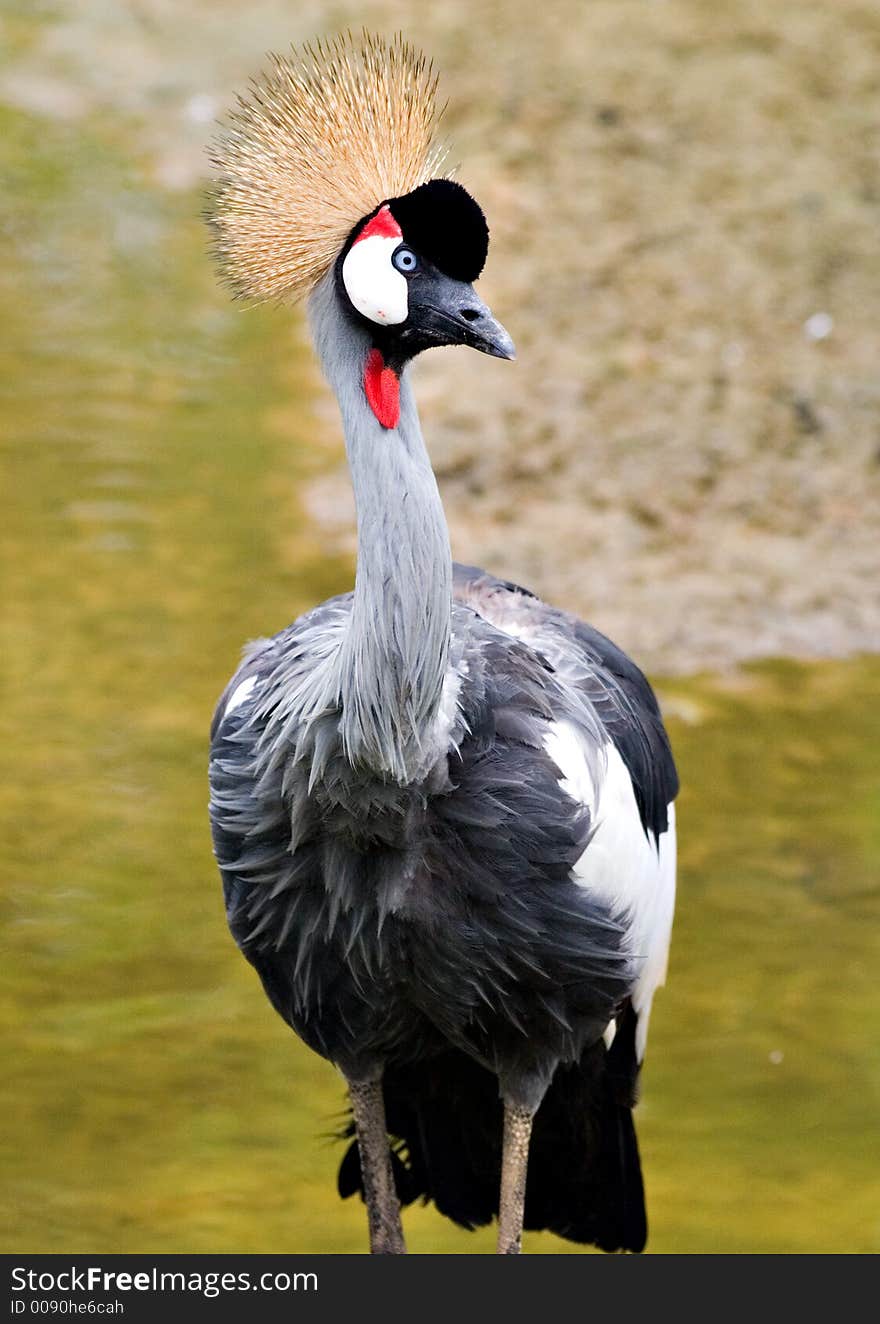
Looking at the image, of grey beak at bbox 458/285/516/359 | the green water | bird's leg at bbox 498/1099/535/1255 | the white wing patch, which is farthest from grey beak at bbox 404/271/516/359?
the green water

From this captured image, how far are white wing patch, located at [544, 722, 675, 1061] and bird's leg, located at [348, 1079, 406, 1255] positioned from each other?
45 centimetres

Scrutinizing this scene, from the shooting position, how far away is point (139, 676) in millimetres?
5148

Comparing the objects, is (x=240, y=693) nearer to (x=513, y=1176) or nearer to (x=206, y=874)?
(x=513, y=1176)

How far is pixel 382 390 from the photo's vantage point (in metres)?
2.51

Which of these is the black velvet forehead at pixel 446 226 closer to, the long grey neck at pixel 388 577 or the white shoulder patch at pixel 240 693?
the long grey neck at pixel 388 577

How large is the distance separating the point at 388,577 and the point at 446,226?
1.44 feet

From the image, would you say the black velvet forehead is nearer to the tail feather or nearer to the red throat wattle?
the red throat wattle

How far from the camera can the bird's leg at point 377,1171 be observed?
310 centimetres

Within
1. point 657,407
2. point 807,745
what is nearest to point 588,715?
point 807,745

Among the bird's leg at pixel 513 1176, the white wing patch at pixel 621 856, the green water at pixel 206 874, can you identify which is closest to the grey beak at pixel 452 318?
the white wing patch at pixel 621 856

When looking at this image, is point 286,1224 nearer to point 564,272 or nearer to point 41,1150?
point 41,1150

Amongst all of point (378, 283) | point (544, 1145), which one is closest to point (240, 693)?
point (378, 283)

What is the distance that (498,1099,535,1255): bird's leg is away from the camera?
9.96 feet
